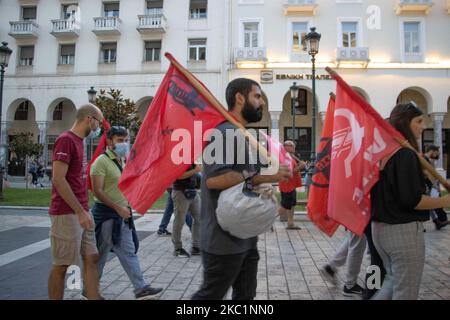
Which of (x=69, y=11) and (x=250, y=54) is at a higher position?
(x=69, y=11)

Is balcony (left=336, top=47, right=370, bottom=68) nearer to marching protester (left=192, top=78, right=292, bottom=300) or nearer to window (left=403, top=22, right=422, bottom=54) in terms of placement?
window (left=403, top=22, right=422, bottom=54)

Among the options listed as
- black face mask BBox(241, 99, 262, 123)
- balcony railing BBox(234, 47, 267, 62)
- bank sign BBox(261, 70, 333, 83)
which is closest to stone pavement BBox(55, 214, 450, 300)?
black face mask BBox(241, 99, 262, 123)

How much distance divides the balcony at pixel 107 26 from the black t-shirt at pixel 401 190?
2482 centimetres

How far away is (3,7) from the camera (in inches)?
1024

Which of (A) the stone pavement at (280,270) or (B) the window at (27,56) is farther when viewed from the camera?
(B) the window at (27,56)

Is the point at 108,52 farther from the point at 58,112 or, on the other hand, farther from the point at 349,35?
the point at 349,35

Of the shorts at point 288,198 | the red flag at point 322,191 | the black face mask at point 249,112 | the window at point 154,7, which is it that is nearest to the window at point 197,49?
the window at point 154,7

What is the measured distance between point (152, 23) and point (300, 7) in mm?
10090

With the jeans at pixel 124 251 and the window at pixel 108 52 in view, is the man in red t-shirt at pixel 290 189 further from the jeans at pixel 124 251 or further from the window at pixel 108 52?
the window at pixel 108 52

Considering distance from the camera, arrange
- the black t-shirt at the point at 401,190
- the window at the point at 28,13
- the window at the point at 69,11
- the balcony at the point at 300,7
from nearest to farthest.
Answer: the black t-shirt at the point at 401,190 < the balcony at the point at 300,7 < the window at the point at 69,11 < the window at the point at 28,13

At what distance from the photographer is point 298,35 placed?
75.2ft

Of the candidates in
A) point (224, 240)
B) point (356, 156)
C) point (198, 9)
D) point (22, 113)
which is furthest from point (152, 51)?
point (224, 240)

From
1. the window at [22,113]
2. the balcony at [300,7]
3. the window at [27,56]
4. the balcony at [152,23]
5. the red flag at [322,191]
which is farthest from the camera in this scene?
the window at [22,113]

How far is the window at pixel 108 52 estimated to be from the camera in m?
24.8
